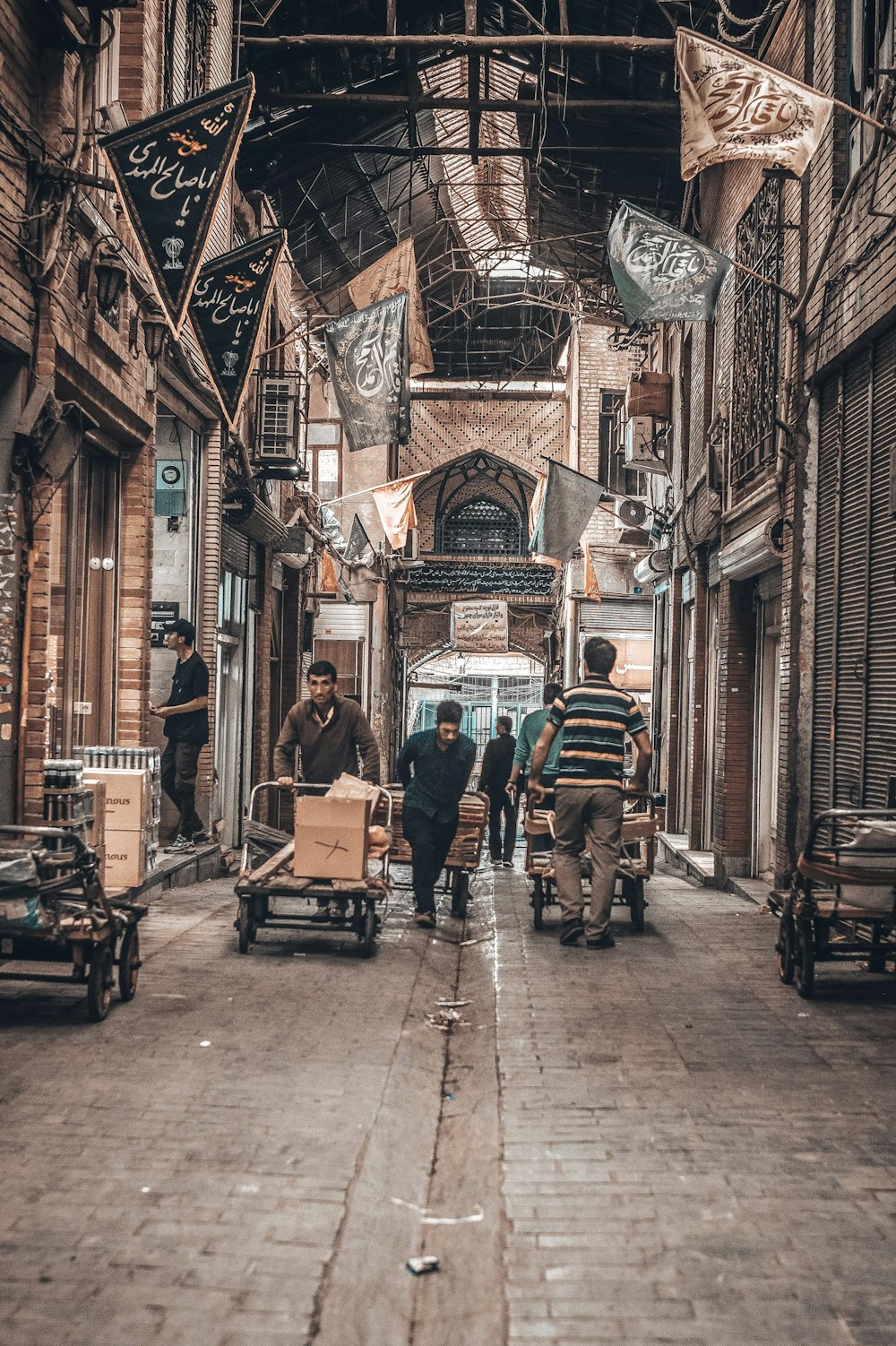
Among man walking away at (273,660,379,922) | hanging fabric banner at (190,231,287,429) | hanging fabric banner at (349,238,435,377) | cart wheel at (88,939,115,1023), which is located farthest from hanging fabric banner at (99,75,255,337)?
hanging fabric banner at (349,238,435,377)

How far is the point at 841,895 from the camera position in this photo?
22.9ft

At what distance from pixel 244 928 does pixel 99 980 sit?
2044mm

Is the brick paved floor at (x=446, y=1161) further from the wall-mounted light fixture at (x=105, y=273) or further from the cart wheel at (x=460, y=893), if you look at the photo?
the wall-mounted light fixture at (x=105, y=273)

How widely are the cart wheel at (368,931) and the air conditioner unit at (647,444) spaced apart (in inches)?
508

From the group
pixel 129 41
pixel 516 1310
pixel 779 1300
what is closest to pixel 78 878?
pixel 516 1310

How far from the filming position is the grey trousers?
339 inches

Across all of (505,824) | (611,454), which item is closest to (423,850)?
(505,824)

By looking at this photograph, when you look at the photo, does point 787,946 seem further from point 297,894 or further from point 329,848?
point 297,894

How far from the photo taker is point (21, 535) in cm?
780

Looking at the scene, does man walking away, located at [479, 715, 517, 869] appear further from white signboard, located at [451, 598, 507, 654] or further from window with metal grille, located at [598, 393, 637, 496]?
white signboard, located at [451, 598, 507, 654]

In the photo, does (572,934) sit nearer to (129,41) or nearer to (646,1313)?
(646,1313)

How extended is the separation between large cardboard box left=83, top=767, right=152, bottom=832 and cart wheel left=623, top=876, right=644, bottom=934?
352 cm

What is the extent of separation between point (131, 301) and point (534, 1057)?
22.5 feet

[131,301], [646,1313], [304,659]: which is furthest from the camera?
[304,659]
